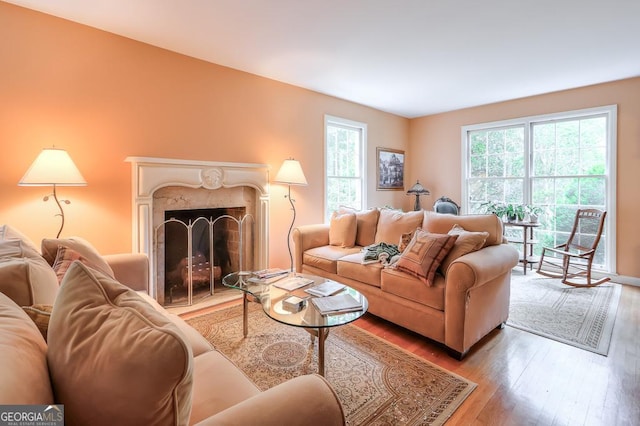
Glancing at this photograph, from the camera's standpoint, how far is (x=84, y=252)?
5.72ft

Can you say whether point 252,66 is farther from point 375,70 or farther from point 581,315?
point 581,315

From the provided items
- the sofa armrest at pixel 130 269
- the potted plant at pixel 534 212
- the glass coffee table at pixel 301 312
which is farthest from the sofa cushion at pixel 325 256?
the potted plant at pixel 534 212

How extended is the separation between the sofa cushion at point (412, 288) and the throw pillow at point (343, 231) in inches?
35.8

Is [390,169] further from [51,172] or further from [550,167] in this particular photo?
[51,172]

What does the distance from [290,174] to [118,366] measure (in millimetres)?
2947

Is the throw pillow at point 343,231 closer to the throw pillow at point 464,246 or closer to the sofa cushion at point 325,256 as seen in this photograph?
the sofa cushion at point 325,256

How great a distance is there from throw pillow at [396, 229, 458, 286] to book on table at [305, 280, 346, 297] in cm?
60

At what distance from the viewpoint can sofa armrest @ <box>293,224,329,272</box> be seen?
3348 millimetres

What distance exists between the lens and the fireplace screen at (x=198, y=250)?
9.79 feet

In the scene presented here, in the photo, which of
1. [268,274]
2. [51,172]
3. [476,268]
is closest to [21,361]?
[268,274]

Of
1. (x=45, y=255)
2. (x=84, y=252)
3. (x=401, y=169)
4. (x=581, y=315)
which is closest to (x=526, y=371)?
(x=581, y=315)

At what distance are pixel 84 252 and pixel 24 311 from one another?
114 centimetres

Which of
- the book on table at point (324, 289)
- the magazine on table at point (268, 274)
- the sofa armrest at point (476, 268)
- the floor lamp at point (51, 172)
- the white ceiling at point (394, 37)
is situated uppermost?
the white ceiling at point (394, 37)

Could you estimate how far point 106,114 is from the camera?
8.36ft
